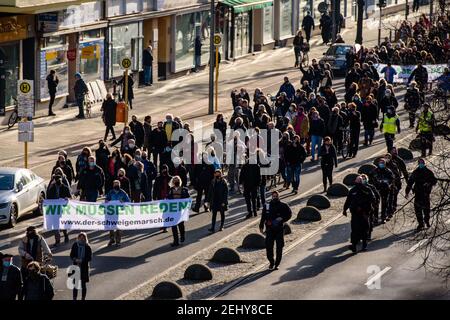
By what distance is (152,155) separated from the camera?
40969mm

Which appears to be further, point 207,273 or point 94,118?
point 94,118

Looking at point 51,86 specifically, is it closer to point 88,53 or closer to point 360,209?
point 88,53

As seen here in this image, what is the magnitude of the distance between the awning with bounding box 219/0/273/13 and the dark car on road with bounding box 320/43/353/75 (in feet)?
16.1

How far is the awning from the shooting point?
213 feet

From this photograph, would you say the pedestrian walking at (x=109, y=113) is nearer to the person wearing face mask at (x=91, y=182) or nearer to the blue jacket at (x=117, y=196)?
the person wearing face mask at (x=91, y=182)

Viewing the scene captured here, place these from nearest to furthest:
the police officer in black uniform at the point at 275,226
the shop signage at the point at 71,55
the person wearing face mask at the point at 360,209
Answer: the police officer in black uniform at the point at 275,226 → the person wearing face mask at the point at 360,209 → the shop signage at the point at 71,55

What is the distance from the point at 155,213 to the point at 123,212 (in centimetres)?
72

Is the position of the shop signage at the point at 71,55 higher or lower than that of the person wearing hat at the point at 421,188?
lower

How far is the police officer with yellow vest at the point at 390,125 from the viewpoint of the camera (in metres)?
41.1

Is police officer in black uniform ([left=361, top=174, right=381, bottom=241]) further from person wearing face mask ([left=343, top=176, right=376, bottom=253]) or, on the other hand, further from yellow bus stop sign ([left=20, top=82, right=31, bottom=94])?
yellow bus stop sign ([left=20, top=82, right=31, bottom=94])

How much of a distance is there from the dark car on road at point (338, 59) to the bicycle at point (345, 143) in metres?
18.5

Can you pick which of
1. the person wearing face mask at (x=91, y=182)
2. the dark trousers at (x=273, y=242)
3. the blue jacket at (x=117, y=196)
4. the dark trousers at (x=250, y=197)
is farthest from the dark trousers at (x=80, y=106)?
the dark trousers at (x=273, y=242)
